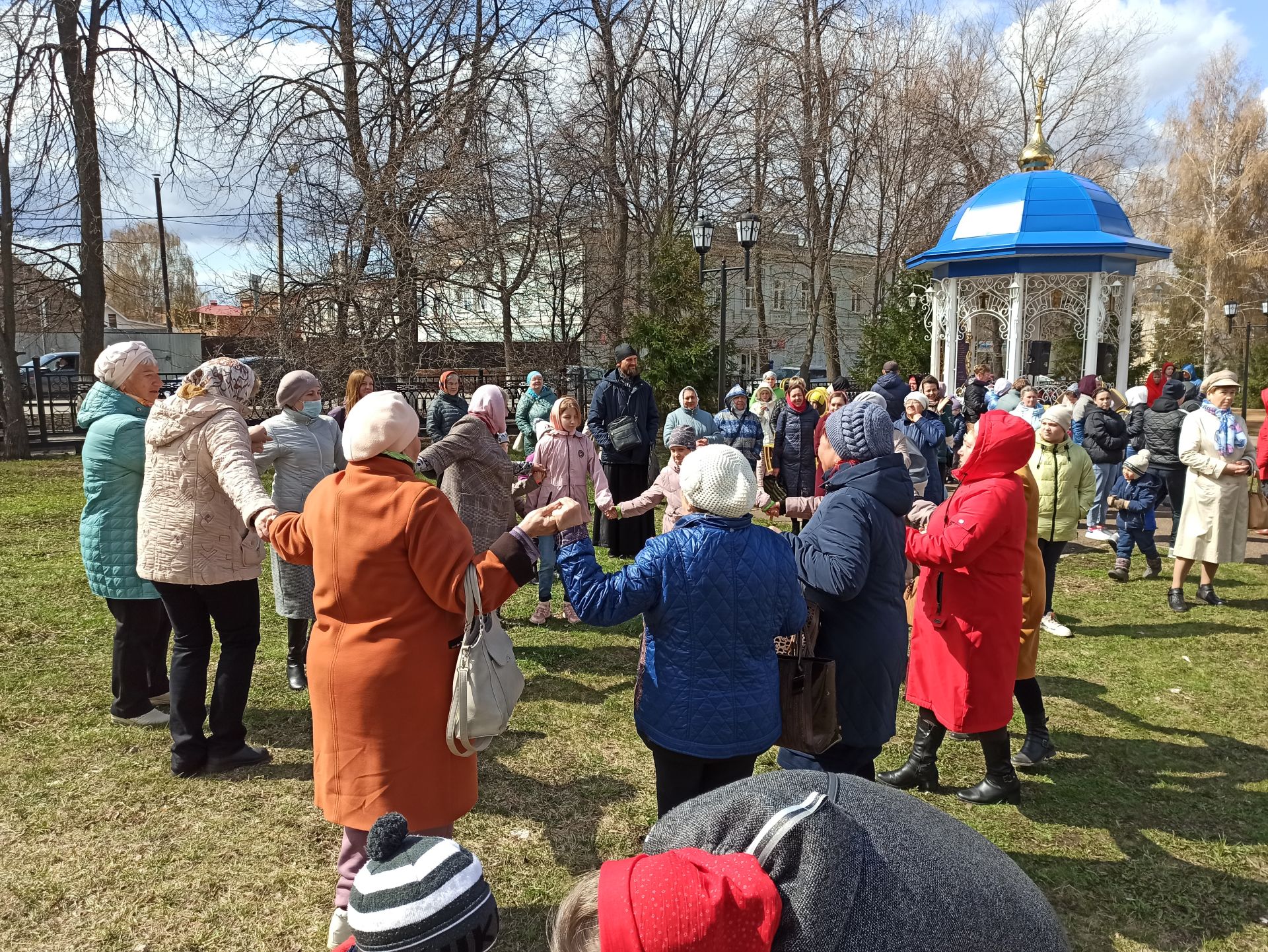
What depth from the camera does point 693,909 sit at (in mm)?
1070

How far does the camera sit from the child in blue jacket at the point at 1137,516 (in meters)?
8.24

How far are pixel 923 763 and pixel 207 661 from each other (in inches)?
138

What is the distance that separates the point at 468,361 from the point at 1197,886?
14.2 metres

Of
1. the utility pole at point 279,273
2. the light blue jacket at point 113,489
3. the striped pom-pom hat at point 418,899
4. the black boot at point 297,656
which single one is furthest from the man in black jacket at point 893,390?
the utility pole at point 279,273

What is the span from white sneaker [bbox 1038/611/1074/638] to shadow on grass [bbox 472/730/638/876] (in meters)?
4.00

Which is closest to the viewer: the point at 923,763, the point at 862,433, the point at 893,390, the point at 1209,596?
the point at 862,433

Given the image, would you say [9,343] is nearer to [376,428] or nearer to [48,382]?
[48,382]

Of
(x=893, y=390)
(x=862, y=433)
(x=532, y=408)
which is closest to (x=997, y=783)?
(x=862, y=433)

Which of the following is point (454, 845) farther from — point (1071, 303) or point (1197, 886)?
point (1071, 303)

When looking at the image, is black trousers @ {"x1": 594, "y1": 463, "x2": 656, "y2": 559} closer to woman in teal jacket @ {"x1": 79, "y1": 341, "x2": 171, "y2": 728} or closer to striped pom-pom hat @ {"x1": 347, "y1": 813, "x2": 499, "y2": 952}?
woman in teal jacket @ {"x1": 79, "y1": 341, "x2": 171, "y2": 728}

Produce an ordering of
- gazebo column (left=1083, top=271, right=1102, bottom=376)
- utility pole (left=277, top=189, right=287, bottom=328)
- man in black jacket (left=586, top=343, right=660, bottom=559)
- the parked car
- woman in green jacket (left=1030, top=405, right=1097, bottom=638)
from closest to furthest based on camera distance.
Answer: woman in green jacket (left=1030, top=405, right=1097, bottom=638) → man in black jacket (left=586, top=343, right=660, bottom=559) → gazebo column (left=1083, top=271, right=1102, bottom=376) → utility pole (left=277, top=189, right=287, bottom=328) → the parked car

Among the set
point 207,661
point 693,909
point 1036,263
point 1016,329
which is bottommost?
point 207,661

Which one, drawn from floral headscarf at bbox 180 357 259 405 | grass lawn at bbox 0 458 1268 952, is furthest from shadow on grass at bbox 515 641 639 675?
floral headscarf at bbox 180 357 259 405

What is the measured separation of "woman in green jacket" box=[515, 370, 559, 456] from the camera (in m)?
10.1
